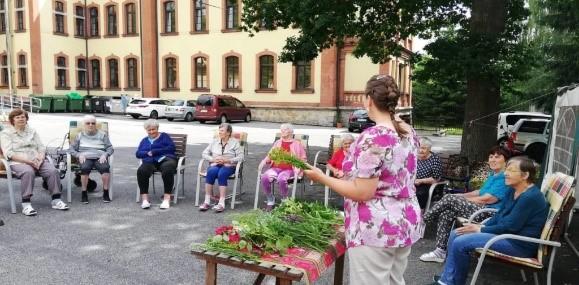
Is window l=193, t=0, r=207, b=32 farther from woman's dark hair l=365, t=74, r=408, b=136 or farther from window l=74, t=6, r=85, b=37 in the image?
woman's dark hair l=365, t=74, r=408, b=136

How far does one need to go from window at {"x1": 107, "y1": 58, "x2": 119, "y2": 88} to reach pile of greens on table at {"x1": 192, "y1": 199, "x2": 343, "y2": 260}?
33.3m

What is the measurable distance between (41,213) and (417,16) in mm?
8475

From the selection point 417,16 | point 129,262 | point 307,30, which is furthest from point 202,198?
point 417,16

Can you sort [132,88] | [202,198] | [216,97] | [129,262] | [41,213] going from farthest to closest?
1. [132,88]
2. [216,97]
3. [202,198]
4. [41,213]
5. [129,262]

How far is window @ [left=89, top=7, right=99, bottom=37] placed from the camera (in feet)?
112

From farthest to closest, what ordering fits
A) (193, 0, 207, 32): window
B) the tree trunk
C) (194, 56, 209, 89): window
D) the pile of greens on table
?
(194, 56, 209, 89): window → (193, 0, 207, 32): window → the tree trunk → the pile of greens on table

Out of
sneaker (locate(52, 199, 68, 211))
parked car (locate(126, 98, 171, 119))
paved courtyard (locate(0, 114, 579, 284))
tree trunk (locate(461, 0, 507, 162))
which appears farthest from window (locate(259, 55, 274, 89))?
sneaker (locate(52, 199, 68, 211))

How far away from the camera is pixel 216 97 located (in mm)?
24453

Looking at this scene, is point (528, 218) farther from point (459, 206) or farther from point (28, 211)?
point (28, 211)

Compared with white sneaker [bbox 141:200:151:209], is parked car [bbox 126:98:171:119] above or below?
above

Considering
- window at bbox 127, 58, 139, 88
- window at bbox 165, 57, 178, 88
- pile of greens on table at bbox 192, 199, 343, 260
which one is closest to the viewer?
pile of greens on table at bbox 192, 199, 343, 260

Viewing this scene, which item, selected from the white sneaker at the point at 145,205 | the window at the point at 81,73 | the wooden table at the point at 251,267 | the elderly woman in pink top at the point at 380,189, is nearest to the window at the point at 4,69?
the window at the point at 81,73

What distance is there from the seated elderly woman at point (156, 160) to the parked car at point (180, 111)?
18.9 metres

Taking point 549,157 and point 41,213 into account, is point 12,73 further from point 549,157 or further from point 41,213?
point 549,157
